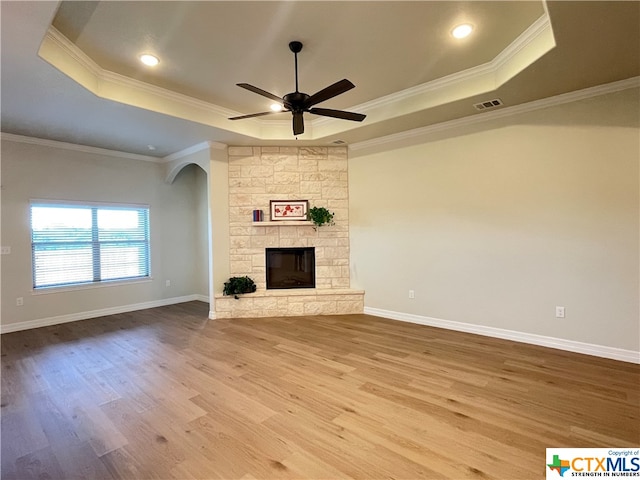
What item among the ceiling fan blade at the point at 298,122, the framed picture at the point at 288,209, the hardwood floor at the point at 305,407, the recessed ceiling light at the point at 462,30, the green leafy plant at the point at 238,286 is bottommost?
the hardwood floor at the point at 305,407

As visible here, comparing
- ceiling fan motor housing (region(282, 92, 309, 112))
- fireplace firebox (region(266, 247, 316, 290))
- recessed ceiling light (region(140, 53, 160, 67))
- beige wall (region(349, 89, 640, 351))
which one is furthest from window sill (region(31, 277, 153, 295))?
ceiling fan motor housing (region(282, 92, 309, 112))

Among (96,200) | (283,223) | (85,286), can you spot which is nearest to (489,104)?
(283,223)

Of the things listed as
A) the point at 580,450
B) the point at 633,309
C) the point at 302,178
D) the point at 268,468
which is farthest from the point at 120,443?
the point at 633,309

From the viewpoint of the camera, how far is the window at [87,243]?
4.78 metres

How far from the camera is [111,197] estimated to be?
17.7 feet

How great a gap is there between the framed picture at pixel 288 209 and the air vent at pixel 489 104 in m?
2.77

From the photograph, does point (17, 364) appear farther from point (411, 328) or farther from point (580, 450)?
point (580, 450)

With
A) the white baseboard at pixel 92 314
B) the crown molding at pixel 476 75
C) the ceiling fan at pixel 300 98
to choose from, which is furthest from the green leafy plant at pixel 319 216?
the white baseboard at pixel 92 314

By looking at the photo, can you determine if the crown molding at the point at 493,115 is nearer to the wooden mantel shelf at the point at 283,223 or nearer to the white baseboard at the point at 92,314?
the wooden mantel shelf at the point at 283,223

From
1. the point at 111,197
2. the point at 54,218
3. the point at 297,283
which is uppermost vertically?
the point at 111,197

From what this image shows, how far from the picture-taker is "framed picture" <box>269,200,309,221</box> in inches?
205

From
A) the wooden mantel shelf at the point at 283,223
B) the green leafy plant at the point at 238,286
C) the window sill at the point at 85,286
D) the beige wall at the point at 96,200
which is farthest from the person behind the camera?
the wooden mantel shelf at the point at 283,223

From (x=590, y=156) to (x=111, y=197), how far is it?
22.2 feet

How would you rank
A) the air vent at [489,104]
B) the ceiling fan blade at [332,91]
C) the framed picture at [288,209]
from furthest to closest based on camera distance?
the framed picture at [288,209]
the air vent at [489,104]
the ceiling fan blade at [332,91]
